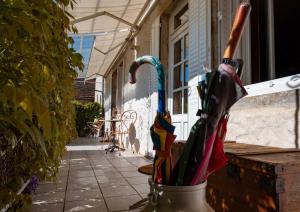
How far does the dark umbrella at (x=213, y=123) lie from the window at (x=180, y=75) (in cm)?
335

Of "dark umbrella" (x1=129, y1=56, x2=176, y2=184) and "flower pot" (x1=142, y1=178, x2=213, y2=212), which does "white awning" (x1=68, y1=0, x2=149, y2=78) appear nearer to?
"dark umbrella" (x1=129, y1=56, x2=176, y2=184)

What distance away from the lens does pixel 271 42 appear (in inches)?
98.5

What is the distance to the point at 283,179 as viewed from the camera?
1.11 metres

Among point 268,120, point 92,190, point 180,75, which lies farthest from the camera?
point 180,75

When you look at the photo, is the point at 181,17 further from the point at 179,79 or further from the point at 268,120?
the point at 268,120

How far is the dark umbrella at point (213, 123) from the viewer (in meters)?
0.72

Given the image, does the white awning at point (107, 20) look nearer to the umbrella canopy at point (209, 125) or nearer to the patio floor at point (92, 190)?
the patio floor at point (92, 190)

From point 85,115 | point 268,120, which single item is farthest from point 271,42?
point 85,115

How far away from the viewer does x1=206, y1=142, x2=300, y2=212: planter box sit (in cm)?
110

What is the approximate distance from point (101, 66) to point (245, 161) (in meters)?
11.1

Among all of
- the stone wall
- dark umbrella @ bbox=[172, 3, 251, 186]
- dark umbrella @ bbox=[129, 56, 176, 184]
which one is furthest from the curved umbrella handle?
the stone wall

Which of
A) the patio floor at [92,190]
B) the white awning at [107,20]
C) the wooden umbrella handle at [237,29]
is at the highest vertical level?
the white awning at [107,20]

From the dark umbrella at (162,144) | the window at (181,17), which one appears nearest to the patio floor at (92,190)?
the dark umbrella at (162,144)

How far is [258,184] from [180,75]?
3413 millimetres
